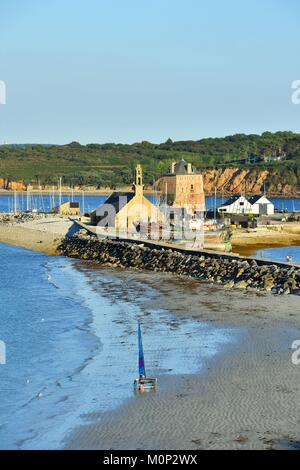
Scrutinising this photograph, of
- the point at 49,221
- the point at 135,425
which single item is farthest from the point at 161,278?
the point at 49,221

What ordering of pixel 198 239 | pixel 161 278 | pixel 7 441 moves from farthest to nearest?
pixel 198 239
pixel 161 278
pixel 7 441

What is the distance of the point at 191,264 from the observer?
36125mm

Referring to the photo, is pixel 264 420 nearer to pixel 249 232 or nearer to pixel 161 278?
pixel 161 278

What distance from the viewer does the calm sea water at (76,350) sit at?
50.2 ft

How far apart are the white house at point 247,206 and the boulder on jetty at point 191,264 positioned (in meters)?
26.4

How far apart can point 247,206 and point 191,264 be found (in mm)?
41643

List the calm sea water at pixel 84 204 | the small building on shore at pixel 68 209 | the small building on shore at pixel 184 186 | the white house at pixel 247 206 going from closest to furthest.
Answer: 1. the white house at pixel 247 206
2. the small building on shore at pixel 184 186
3. the small building on shore at pixel 68 209
4. the calm sea water at pixel 84 204

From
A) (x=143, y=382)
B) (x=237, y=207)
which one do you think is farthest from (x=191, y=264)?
(x=237, y=207)

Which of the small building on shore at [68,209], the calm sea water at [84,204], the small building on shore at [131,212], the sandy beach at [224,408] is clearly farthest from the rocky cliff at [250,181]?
the sandy beach at [224,408]

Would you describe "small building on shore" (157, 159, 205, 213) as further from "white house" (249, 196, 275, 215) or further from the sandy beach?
the sandy beach

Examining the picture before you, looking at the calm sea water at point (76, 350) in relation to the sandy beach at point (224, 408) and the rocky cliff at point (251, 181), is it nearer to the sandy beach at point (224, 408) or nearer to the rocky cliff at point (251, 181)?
the sandy beach at point (224, 408)

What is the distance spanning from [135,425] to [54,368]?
15.7 ft

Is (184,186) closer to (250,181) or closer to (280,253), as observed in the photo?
(280,253)

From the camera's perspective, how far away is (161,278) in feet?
114
